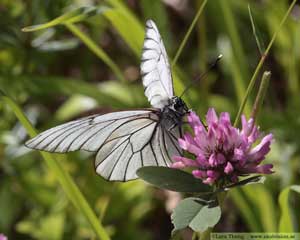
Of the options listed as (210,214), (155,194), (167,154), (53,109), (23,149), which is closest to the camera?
(210,214)

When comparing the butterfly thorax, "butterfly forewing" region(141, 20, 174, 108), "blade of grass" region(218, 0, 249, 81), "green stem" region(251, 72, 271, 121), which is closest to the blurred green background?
"blade of grass" region(218, 0, 249, 81)

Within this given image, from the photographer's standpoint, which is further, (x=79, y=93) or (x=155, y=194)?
(x=155, y=194)

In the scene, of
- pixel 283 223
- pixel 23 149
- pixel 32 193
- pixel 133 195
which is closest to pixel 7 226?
pixel 32 193

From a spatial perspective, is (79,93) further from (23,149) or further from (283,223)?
(283,223)

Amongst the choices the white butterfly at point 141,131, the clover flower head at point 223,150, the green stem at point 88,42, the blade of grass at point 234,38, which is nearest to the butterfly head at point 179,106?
the white butterfly at point 141,131

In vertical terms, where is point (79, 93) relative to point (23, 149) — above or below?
above

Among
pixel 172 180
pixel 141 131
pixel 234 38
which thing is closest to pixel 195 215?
pixel 172 180
